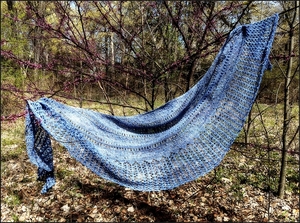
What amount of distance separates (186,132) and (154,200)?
3.10ft

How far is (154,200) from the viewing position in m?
1.96

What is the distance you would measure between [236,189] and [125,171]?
1251 mm

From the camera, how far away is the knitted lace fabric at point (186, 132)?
Result: 1115 mm

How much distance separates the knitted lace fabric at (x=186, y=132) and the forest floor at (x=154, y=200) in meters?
0.49

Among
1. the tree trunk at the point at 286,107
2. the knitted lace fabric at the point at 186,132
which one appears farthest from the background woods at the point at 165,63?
the knitted lace fabric at the point at 186,132

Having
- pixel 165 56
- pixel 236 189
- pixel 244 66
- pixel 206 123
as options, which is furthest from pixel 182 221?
pixel 165 56

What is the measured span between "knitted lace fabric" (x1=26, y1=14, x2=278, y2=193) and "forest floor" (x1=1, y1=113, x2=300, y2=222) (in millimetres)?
493

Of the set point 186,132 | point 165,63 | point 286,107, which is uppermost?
point 165,63

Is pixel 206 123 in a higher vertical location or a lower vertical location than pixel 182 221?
higher

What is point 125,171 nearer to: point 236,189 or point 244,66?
point 244,66

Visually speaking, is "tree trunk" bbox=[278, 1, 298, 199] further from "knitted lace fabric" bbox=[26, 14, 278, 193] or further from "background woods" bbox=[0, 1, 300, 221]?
"knitted lace fabric" bbox=[26, 14, 278, 193]

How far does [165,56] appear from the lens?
232cm

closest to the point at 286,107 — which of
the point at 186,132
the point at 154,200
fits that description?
the point at 186,132

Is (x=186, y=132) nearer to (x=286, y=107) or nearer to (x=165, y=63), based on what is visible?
(x=286, y=107)
